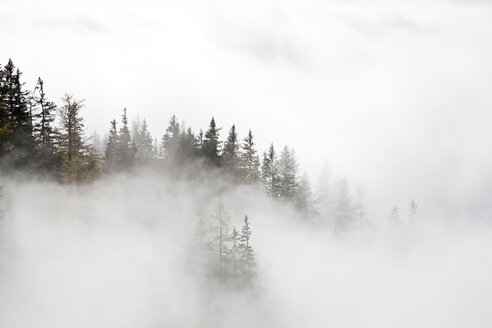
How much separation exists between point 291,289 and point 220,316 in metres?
14.3

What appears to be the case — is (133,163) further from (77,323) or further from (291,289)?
(291,289)

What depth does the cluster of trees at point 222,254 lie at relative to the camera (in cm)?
4091

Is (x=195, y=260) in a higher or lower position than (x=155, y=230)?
lower

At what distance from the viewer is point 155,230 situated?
46062 millimetres

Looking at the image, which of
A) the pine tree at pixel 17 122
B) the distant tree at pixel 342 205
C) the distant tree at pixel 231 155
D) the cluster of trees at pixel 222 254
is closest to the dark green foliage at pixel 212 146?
the distant tree at pixel 231 155

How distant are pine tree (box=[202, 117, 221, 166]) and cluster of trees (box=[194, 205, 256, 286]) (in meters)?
11.3

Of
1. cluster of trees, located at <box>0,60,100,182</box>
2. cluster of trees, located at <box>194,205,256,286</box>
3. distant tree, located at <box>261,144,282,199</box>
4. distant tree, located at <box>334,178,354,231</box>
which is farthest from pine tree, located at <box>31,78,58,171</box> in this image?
distant tree, located at <box>334,178,354,231</box>

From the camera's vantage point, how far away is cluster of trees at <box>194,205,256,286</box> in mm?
40906

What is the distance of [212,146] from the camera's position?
171 ft

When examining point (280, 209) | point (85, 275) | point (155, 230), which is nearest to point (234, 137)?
point (280, 209)

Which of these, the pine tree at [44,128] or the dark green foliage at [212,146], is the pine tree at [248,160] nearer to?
the dark green foliage at [212,146]

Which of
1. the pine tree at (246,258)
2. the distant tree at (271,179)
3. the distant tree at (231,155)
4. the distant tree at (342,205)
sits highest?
the distant tree at (231,155)

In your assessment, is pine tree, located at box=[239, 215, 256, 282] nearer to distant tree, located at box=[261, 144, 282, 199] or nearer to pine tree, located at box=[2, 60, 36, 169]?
distant tree, located at box=[261, 144, 282, 199]

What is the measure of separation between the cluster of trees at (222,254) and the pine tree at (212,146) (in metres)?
11.3
